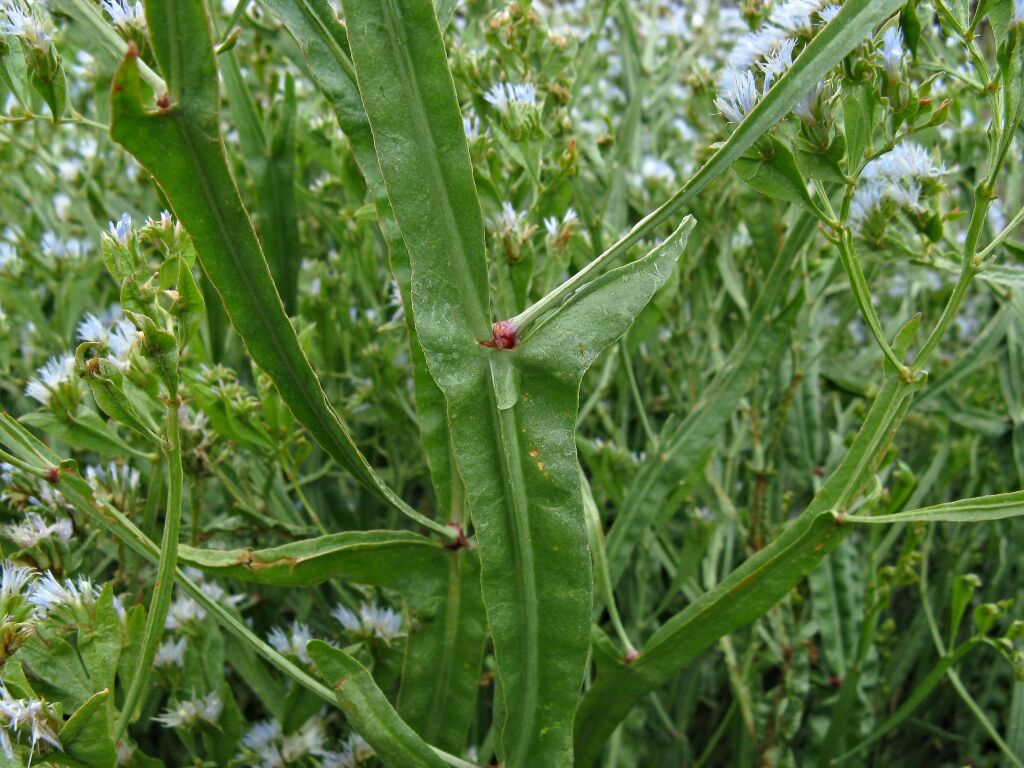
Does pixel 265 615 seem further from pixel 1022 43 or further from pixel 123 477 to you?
pixel 1022 43

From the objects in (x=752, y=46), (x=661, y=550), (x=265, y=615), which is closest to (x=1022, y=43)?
(x=752, y=46)

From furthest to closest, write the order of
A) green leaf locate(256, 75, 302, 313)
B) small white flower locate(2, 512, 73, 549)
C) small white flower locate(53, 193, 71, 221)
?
1. small white flower locate(53, 193, 71, 221)
2. green leaf locate(256, 75, 302, 313)
3. small white flower locate(2, 512, 73, 549)

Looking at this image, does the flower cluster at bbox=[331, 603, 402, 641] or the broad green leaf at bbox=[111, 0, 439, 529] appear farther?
the flower cluster at bbox=[331, 603, 402, 641]

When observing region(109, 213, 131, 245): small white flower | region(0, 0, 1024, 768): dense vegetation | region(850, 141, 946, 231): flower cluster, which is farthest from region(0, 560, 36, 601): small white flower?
region(850, 141, 946, 231): flower cluster

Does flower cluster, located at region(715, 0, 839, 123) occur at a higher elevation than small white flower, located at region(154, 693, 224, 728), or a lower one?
higher

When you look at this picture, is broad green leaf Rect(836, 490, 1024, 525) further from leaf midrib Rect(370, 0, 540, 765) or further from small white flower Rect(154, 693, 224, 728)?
small white flower Rect(154, 693, 224, 728)

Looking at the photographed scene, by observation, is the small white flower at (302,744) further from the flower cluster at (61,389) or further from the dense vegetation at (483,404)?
the flower cluster at (61,389)

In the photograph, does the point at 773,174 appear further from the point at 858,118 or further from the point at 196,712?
the point at 196,712
